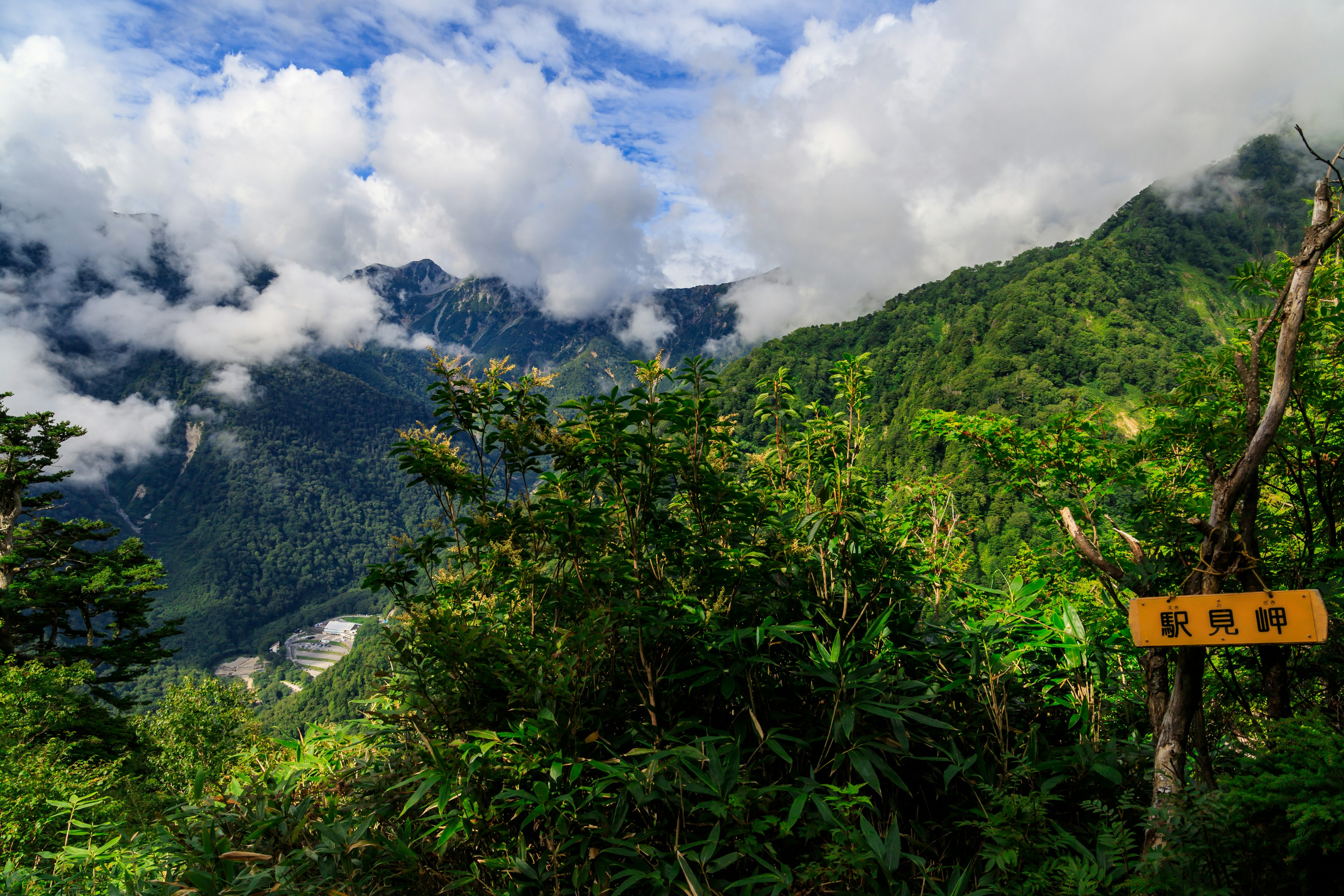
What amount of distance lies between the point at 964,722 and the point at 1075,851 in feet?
1.54

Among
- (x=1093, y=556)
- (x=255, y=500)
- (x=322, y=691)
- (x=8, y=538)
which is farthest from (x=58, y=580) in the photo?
(x=255, y=500)

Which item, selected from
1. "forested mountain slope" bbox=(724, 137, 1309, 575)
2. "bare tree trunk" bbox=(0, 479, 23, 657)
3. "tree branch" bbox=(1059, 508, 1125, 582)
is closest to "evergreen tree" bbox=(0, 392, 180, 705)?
"bare tree trunk" bbox=(0, 479, 23, 657)

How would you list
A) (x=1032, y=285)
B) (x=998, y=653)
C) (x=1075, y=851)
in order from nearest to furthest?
1. (x=1075, y=851)
2. (x=998, y=653)
3. (x=1032, y=285)

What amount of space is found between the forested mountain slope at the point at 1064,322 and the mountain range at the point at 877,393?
0.34m

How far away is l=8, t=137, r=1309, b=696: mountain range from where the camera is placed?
68312 millimetres

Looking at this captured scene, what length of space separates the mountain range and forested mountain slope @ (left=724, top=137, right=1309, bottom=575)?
343mm

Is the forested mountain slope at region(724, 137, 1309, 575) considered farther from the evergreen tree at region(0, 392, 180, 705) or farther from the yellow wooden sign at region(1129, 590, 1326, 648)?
the yellow wooden sign at region(1129, 590, 1326, 648)

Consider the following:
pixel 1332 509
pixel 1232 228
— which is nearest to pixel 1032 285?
pixel 1232 228

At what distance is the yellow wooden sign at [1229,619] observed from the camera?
5.11ft

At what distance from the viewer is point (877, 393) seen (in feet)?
314

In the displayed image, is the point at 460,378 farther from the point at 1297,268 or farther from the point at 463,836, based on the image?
the point at 1297,268

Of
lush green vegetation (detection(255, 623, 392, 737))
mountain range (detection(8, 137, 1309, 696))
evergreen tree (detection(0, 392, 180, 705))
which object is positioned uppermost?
mountain range (detection(8, 137, 1309, 696))

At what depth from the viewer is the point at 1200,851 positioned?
142 centimetres

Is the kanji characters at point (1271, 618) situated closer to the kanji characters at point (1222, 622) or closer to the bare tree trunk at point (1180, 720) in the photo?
the kanji characters at point (1222, 622)
